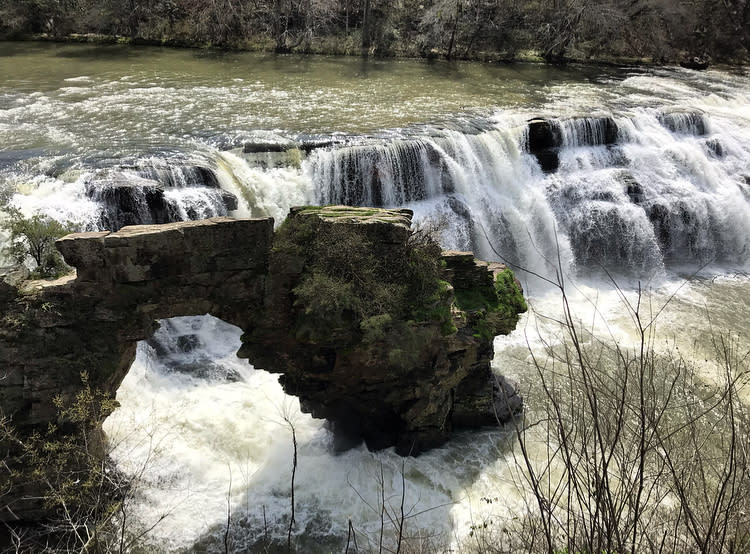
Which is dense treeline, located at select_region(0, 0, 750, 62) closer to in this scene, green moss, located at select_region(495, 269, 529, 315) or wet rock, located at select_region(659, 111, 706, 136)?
wet rock, located at select_region(659, 111, 706, 136)

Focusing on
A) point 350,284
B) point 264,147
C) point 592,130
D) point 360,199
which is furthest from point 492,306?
point 592,130

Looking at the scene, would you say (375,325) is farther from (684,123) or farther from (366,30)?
(366,30)

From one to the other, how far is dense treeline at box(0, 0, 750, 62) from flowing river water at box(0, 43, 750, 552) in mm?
4352

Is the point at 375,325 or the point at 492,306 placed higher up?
the point at 375,325

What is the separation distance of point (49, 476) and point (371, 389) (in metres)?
4.92

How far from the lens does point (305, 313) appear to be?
876 cm

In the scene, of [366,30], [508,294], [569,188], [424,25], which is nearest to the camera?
[508,294]

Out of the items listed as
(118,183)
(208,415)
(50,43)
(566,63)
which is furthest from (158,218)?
(566,63)

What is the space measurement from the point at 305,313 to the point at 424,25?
1053 inches

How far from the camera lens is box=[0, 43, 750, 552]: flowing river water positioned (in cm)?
918

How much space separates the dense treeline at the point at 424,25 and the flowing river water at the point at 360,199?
435cm

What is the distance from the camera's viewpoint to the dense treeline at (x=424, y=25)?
2962 centimetres

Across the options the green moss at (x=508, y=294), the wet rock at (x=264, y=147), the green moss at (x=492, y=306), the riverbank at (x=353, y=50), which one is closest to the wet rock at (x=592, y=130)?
the wet rock at (x=264, y=147)

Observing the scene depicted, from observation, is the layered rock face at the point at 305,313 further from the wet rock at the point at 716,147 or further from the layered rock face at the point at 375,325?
the wet rock at the point at 716,147
